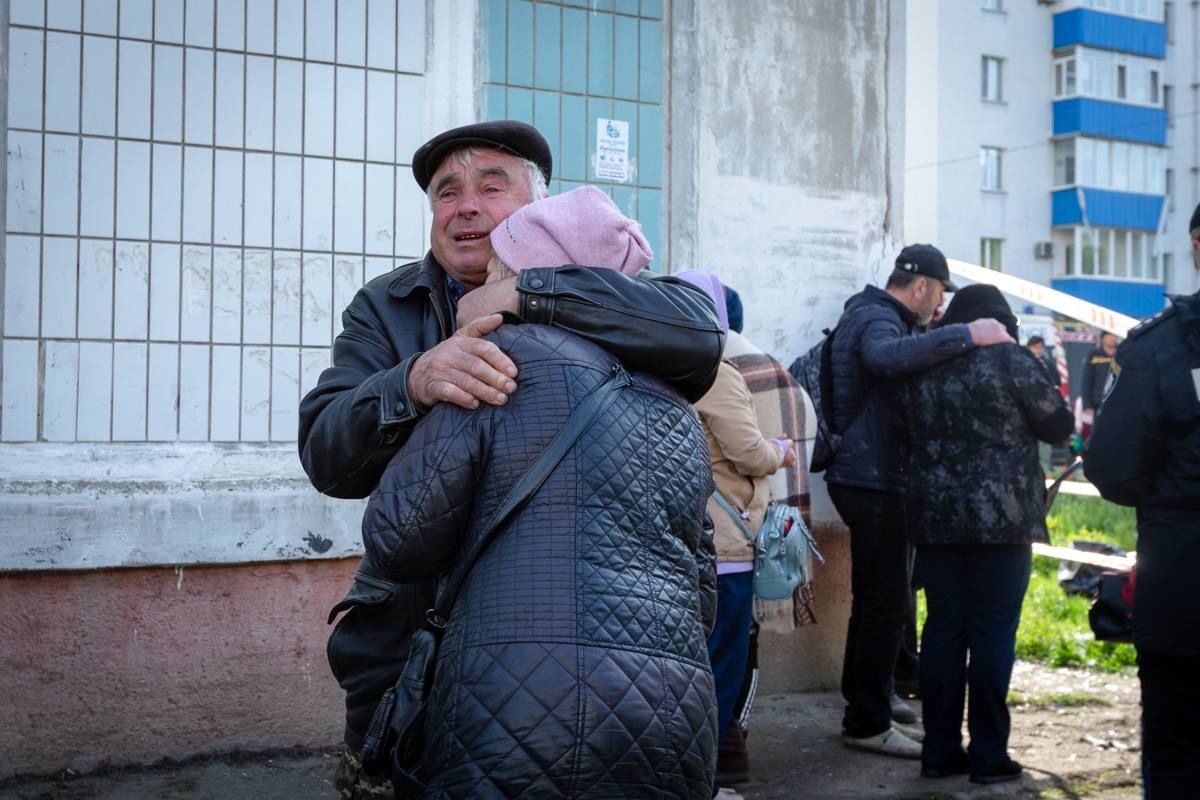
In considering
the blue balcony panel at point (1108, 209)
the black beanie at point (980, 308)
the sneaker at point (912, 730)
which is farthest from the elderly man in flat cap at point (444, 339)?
the blue balcony panel at point (1108, 209)

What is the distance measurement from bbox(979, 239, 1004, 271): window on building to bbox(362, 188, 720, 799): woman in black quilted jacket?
116 feet

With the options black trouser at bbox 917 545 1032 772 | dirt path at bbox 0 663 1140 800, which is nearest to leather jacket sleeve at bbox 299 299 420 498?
dirt path at bbox 0 663 1140 800

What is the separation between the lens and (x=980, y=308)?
19.0 ft

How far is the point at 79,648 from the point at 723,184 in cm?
373

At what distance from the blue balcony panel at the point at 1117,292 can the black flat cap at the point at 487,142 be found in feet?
119

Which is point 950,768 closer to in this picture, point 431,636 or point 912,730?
point 912,730

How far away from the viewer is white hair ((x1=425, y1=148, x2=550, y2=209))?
10.0 feet

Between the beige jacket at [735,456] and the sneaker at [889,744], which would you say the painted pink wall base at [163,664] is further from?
the sneaker at [889,744]

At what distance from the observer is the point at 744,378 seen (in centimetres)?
548

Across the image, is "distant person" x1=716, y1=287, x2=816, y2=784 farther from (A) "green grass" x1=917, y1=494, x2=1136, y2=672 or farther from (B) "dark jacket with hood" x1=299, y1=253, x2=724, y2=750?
(B) "dark jacket with hood" x1=299, y1=253, x2=724, y2=750

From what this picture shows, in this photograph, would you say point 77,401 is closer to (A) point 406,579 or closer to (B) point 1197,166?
(A) point 406,579

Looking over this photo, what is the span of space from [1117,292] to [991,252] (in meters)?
4.21

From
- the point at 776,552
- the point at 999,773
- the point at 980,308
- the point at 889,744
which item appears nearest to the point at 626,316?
the point at 776,552

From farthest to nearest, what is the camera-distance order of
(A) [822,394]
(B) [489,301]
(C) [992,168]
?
1. (C) [992,168]
2. (A) [822,394]
3. (B) [489,301]
